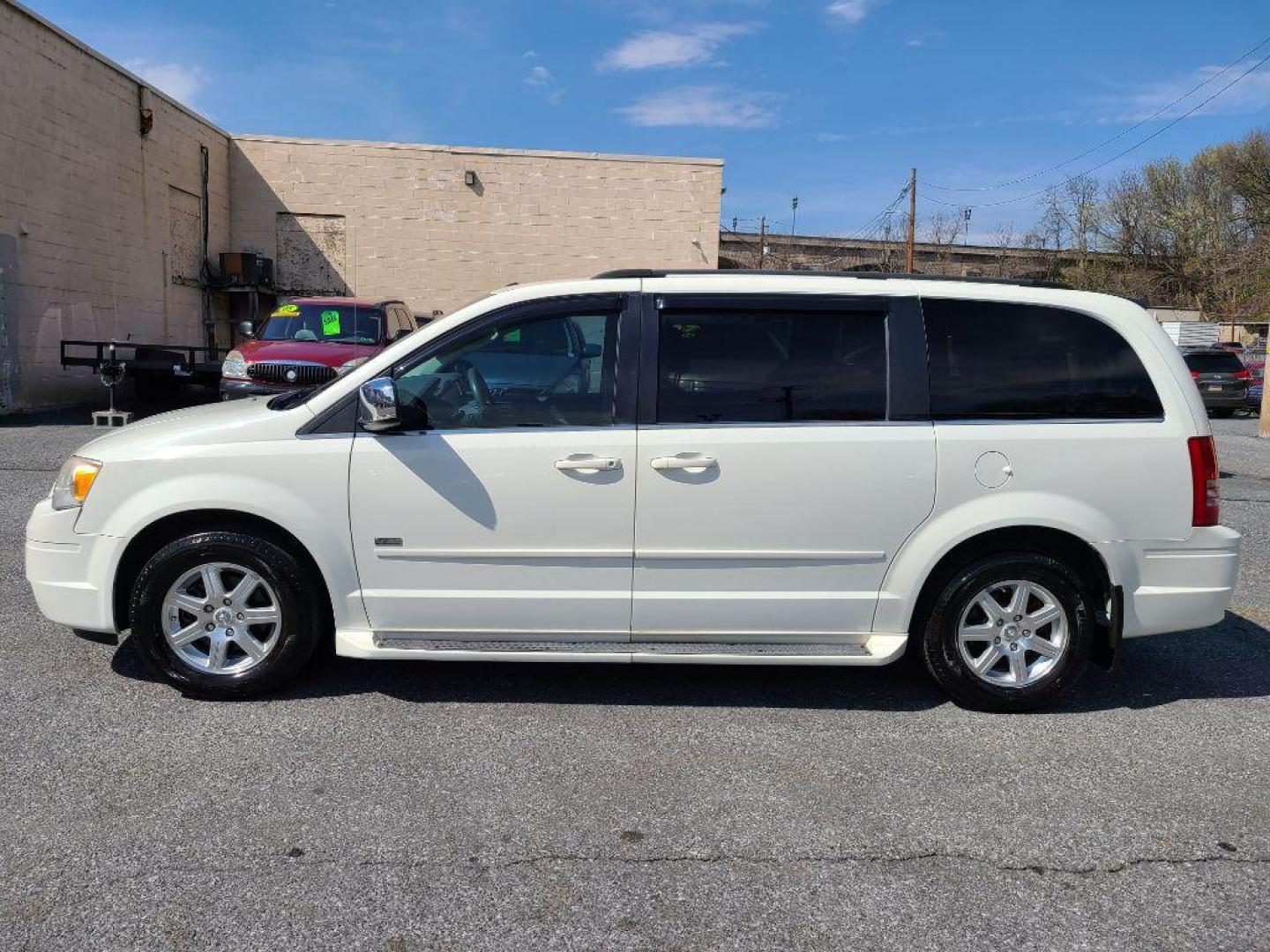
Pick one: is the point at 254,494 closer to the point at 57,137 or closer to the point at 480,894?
the point at 480,894

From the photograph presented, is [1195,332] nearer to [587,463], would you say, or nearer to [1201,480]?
[1201,480]

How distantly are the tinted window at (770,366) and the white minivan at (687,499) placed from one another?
1 cm

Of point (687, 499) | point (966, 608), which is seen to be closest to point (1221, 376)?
point (966, 608)

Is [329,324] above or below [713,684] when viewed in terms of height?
above

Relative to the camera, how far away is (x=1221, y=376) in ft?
73.6

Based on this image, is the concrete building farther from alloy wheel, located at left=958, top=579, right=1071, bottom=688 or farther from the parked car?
alloy wheel, located at left=958, top=579, right=1071, bottom=688

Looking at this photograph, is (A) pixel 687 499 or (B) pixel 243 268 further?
(B) pixel 243 268

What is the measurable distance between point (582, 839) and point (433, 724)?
1.12m

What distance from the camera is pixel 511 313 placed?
432cm

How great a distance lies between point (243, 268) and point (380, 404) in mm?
20642

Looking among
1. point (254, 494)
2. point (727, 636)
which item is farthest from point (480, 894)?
point (254, 494)

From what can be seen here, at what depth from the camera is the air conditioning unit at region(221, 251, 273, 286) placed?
2252 cm

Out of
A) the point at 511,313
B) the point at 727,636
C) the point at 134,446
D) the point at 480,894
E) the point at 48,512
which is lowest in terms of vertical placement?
the point at 480,894

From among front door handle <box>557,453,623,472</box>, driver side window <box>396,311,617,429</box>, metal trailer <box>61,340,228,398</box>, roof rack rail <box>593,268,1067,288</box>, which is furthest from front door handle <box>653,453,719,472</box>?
metal trailer <box>61,340,228,398</box>
